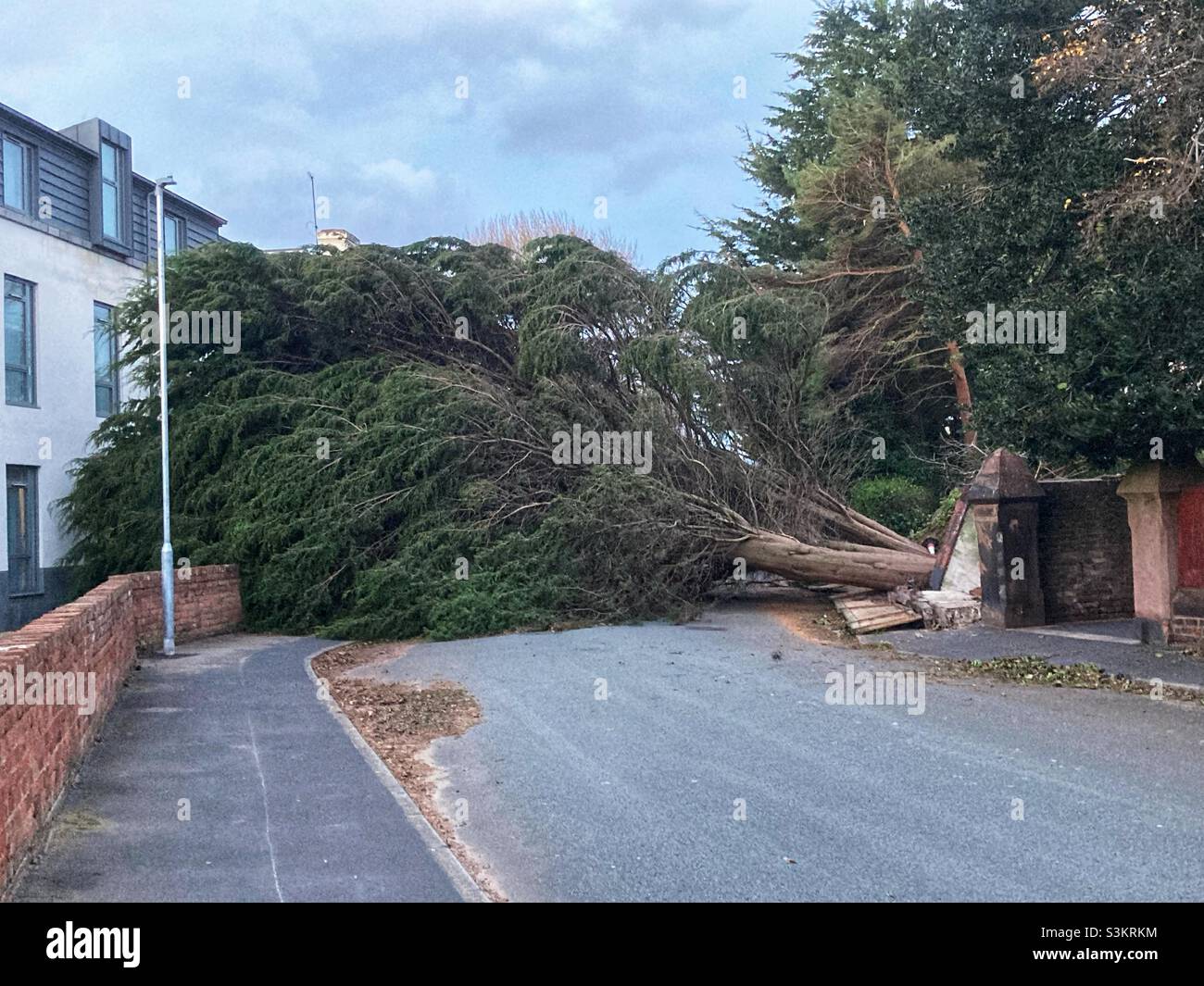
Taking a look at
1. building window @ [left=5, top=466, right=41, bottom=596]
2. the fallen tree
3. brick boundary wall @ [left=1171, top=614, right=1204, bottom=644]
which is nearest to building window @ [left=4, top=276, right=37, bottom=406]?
building window @ [left=5, top=466, right=41, bottom=596]

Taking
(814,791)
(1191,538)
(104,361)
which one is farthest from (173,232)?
(814,791)

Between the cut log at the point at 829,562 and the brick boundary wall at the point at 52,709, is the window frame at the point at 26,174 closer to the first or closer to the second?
the brick boundary wall at the point at 52,709

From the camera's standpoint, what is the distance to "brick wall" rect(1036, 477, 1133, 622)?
593 inches

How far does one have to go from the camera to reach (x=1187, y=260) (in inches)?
394

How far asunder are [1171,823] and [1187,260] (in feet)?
19.6

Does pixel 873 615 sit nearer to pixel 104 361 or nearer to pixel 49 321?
pixel 49 321

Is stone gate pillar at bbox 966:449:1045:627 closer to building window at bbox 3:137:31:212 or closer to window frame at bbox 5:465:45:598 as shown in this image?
window frame at bbox 5:465:45:598

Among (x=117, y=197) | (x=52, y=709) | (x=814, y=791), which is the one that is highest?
(x=117, y=197)

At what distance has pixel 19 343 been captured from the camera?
1967cm

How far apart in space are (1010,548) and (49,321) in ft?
57.1

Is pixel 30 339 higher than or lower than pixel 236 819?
higher

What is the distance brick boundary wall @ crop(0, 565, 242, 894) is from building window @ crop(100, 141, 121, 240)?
11939mm
